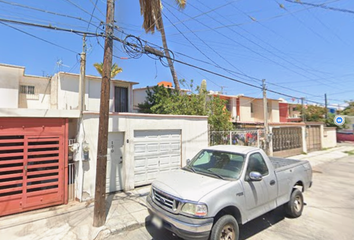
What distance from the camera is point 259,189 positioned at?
4.17m

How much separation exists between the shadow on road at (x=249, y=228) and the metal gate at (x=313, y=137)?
15334 mm

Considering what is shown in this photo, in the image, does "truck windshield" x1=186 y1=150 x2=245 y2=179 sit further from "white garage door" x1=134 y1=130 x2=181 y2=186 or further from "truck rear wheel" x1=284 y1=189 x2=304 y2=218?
"white garage door" x1=134 y1=130 x2=181 y2=186

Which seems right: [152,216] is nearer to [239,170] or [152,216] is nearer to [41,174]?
[239,170]

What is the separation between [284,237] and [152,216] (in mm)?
2944

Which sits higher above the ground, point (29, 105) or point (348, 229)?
point (29, 105)

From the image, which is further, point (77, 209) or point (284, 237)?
point (77, 209)

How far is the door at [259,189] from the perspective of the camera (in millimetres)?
3966

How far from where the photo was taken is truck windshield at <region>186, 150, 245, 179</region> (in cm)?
414

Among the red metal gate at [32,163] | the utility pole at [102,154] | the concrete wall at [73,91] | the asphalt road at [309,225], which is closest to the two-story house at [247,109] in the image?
the concrete wall at [73,91]

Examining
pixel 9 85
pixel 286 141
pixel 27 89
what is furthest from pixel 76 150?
pixel 286 141

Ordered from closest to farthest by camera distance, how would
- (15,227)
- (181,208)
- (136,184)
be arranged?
(181,208)
(15,227)
(136,184)

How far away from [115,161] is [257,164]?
4919 millimetres

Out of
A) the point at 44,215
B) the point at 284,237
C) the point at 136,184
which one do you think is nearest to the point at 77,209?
the point at 44,215

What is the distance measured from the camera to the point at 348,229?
4.62 m
